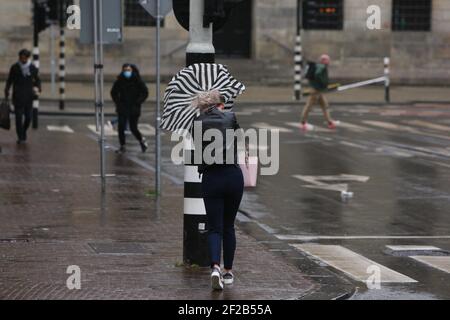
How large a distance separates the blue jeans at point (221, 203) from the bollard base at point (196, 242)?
0.65 m

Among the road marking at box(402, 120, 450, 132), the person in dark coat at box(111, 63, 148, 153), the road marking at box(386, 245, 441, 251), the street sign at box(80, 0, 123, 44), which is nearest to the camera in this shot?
the road marking at box(386, 245, 441, 251)

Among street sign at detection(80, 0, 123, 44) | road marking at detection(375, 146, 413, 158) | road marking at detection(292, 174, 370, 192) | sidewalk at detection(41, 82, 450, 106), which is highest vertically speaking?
street sign at detection(80, 0, 123, 44)

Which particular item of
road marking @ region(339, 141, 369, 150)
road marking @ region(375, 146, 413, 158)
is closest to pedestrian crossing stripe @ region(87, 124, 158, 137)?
road marking @ region(339, 141, 369, 150)

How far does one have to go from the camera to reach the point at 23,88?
24.9 meters

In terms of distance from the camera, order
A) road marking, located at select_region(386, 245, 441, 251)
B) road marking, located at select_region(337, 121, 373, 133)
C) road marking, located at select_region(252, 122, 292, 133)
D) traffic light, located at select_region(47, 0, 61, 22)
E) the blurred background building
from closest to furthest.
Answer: road marking, located at select_region(386, 245, 441, 251)
road marking, located at select_region(252, 122, 292, 133)
road marking, located at select_region(337, 121, 373, 133)
traffic light, located at select_region(47, 0, 61, 22)
the blurred background building

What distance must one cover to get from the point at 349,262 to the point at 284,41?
111ft

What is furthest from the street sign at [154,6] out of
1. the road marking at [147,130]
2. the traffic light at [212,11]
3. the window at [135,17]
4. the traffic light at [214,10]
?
the window at [135,17]

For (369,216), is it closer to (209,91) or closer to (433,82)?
(209,91)

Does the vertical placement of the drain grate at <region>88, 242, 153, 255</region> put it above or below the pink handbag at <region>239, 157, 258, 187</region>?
below

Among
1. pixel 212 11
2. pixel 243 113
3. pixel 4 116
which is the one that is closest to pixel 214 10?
pixel 212 11

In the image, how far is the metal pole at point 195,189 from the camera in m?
11.4

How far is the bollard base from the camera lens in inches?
455

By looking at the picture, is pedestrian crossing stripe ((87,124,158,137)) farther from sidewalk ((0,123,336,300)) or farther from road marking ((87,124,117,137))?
sidewalk ((0,123,336,300))

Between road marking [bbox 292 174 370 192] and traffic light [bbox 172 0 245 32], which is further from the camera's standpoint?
road marking [bbox 292 174 370 192]
